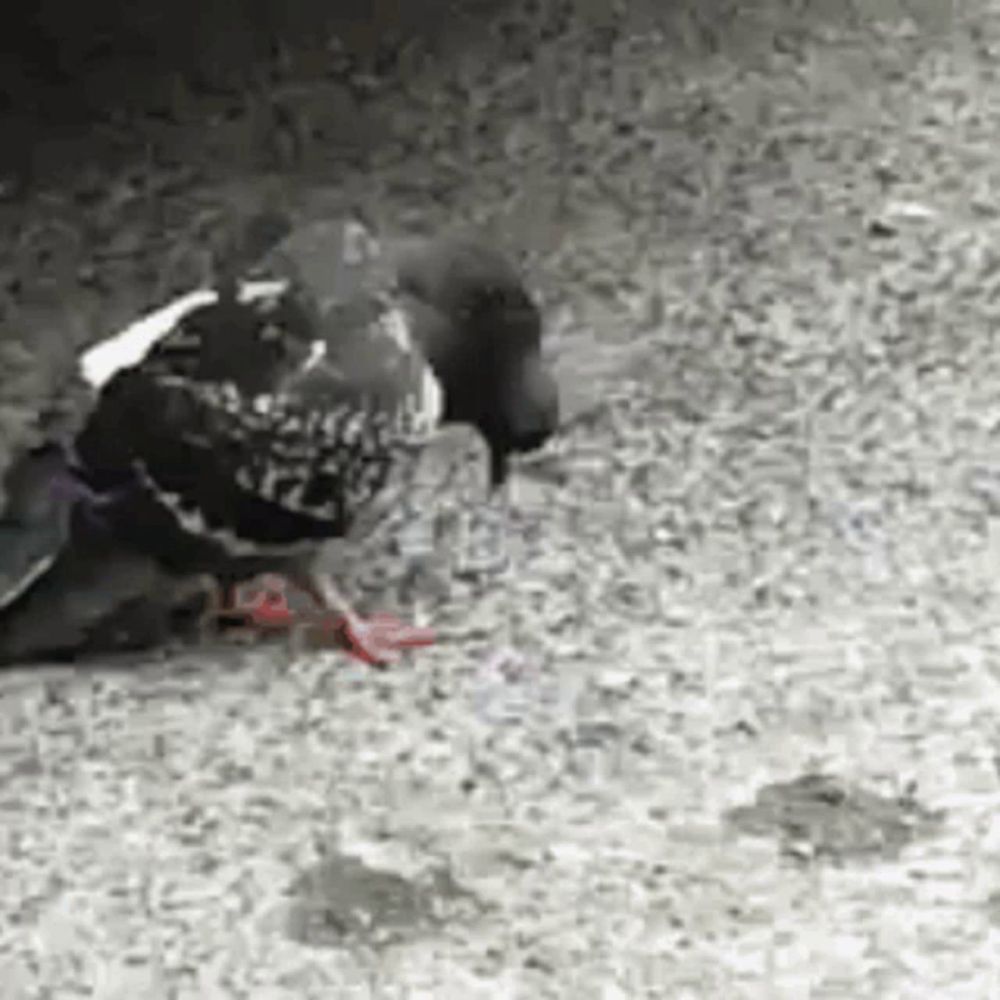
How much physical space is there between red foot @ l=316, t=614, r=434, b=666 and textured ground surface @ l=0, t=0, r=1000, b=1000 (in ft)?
0.14

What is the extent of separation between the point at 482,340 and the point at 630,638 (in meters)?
0.45

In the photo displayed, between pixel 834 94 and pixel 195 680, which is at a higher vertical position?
pixel 834 94

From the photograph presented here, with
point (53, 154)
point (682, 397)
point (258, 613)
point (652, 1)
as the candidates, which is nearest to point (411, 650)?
point (258, 613)

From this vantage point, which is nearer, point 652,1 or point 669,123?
point 669,123

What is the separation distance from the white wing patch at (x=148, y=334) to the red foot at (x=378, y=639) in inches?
16.8

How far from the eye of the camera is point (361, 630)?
374 cm

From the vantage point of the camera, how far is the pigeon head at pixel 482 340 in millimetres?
3836

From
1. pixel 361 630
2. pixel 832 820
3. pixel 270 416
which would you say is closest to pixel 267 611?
pixel 361 630

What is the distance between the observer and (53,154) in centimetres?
496

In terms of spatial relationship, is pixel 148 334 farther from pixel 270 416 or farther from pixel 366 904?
pixel 366 904

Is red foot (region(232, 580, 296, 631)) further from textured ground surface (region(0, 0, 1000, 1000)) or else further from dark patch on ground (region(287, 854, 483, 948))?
dark patch on ground (region(287, 854, 483, 948))

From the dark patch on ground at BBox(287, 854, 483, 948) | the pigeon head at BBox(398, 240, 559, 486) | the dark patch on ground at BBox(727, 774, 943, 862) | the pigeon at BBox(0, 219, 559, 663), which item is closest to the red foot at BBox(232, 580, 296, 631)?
the pigeon at BBox(0, 219, 559, 663)

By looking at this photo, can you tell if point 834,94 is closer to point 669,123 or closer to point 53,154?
point 669,123

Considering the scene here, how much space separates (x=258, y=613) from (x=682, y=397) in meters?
0.83
